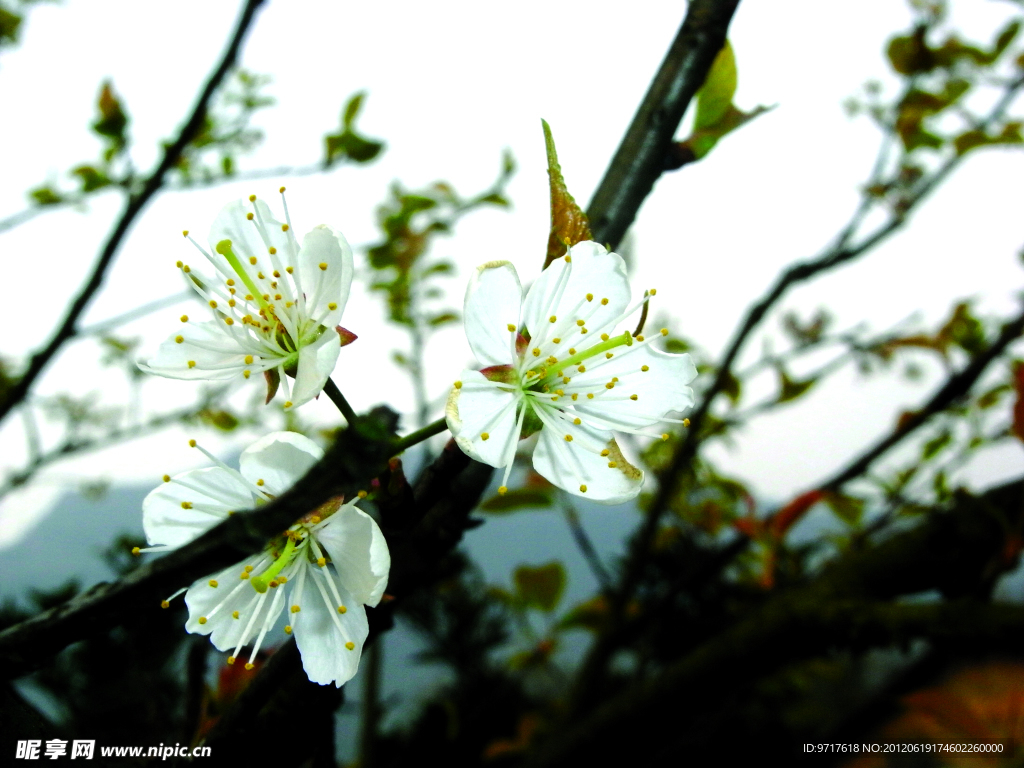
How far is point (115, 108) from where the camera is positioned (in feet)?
2.65

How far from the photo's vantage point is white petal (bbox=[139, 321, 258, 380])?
346mm

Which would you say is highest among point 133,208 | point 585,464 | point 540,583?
point 133,208

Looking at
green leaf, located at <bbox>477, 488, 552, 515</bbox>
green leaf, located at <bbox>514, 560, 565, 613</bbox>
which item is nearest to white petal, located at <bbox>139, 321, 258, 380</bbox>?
green leaf, located at <bbox>477, 488, 552, 515</bbox>

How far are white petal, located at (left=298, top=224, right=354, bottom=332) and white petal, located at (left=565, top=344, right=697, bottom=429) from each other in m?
0.14

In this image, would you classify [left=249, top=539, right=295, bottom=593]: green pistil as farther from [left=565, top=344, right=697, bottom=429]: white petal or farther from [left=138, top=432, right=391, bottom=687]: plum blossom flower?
[left=565, top=344, right=697, bottom=429]: white petal

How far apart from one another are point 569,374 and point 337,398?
0.15 metres

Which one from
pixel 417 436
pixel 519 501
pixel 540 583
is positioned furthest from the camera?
pixel 540 583

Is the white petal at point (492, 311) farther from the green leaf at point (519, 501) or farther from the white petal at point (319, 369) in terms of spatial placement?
the green leaf at point (519, 501)

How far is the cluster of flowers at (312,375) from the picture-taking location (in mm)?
312

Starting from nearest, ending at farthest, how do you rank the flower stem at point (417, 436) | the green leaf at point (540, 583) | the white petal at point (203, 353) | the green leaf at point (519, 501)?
the flower stem at point (417, 436), the white petal at point (203, 353), the green leaf at point (519, 501), the green leaf at point (540, 583)

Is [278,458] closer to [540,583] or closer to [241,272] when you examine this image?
[241,272]

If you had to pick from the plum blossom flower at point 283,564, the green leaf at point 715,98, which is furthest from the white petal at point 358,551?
the green leaf at point 715,98

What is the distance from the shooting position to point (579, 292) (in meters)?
0.37

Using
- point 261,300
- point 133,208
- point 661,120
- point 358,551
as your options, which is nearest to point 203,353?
point 261,300
